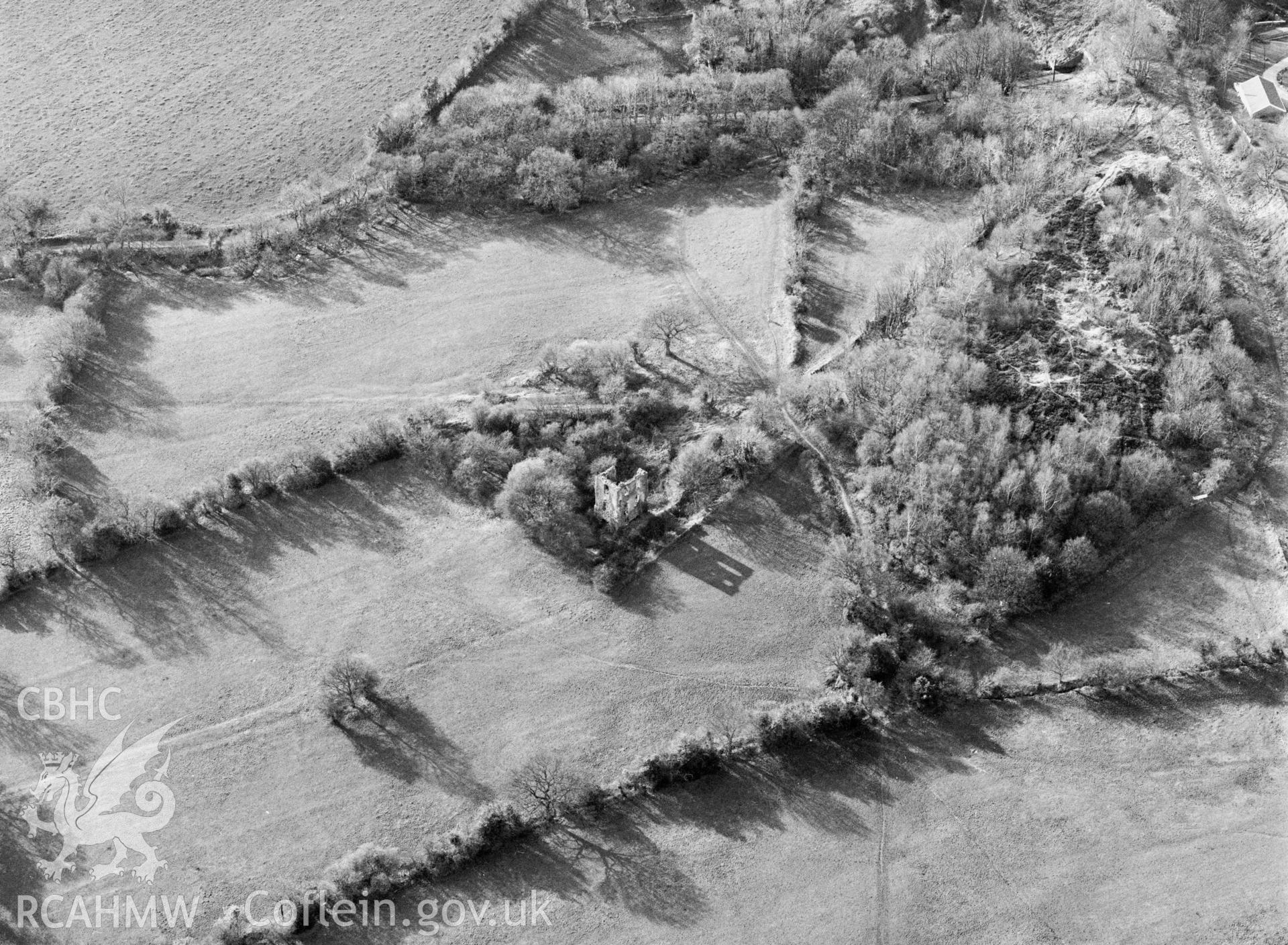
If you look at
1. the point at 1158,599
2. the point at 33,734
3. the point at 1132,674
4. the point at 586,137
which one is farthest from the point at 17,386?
the point at 1158,599

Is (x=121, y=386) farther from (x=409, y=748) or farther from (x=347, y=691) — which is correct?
(x=409, y=748)

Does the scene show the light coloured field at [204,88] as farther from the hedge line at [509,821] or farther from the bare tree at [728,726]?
the bare tree at [728,726]

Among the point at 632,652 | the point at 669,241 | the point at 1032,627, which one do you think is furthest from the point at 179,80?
the point at 1032,627

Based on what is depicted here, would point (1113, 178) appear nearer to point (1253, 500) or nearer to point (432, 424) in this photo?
point (1253, 500)

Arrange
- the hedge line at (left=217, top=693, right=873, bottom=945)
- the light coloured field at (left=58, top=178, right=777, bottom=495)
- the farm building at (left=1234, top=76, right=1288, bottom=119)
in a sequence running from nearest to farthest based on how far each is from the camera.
A: the hedge line at (left=217, top=693, right=873, bottom=945) → the light coloured field at (left=58, top=178, right=777, bottom=495) → the farm building at (left=1234, top=76, right=1288, bottom=119)

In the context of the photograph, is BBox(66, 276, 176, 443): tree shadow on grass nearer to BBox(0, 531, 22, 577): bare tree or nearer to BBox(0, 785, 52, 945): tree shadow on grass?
BBox(0, 531, 22, 577): bare tree

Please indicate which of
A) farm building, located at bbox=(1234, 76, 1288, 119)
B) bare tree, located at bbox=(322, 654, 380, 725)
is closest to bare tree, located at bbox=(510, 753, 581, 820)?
bare tree, located at bbox=(322, 654, 380, 725)

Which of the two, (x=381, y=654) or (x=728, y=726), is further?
(x=381, y=654)
